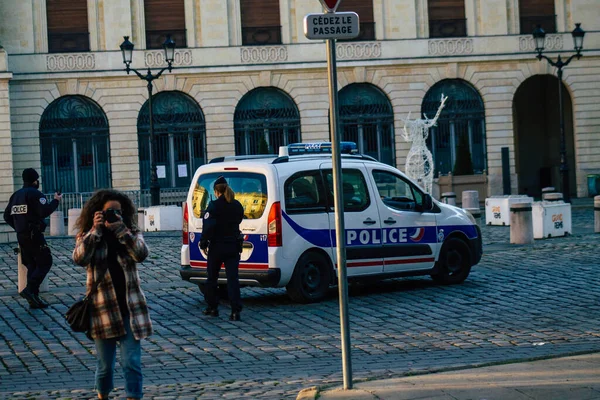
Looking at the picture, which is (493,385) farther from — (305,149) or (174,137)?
(174,137)

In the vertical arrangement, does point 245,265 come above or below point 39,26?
below

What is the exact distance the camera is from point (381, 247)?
1483 cm

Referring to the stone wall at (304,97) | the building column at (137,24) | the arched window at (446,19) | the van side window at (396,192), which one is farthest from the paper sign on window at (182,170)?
the van side window at (396,192)

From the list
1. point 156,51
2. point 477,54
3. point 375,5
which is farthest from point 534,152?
point 156,51

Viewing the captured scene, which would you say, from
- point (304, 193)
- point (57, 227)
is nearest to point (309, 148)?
point (304, 193)

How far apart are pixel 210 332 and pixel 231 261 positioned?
122 centimetres

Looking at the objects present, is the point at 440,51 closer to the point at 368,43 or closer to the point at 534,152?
the point at 368,43

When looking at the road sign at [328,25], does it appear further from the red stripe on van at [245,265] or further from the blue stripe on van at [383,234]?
the red stripe on van at [245,265]

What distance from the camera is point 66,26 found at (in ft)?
139

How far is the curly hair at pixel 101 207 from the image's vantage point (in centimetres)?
771

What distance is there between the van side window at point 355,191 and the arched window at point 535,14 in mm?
30986

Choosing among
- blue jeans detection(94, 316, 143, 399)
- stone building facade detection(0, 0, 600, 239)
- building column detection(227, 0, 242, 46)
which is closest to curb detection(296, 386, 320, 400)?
blue jeans detection(94, 316, 143, 399)

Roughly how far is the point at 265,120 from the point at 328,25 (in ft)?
116

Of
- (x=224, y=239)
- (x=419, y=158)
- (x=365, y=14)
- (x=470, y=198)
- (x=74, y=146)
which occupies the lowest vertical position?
(x=224, y=239)
